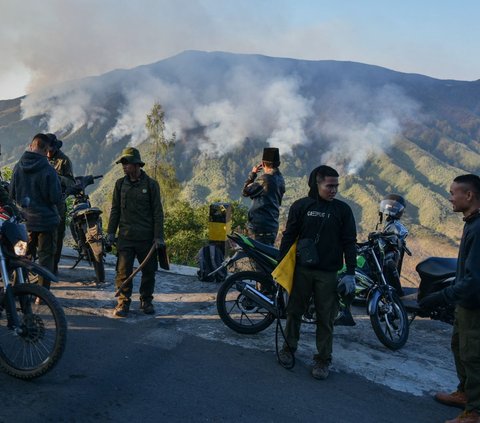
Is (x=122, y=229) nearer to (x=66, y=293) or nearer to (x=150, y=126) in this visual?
(x=66, y=293)

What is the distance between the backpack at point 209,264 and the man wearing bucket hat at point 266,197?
77cm

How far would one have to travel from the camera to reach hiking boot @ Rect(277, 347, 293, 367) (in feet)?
13.2

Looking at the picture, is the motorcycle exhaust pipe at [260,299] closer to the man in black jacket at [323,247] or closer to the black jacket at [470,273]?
the man in black jacket at [323,247]

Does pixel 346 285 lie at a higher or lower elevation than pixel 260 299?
higher

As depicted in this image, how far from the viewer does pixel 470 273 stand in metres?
3.13

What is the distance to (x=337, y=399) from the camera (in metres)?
3.54

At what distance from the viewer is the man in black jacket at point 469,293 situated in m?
3.14

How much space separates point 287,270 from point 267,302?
740 mm

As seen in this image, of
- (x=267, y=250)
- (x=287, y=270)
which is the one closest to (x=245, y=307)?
(x=267, y=250)

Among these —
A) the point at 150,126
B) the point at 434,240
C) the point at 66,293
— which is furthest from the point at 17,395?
the point at 434,240

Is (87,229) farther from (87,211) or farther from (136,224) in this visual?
(136,224)

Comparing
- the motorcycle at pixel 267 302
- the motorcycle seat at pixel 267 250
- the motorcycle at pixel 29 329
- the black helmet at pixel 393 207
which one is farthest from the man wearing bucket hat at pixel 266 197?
the motorcycle at pixel 29 329

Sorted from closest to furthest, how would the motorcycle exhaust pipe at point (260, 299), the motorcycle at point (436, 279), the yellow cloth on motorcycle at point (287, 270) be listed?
the yellow cloth on motorcycle at point (287, 270) < the motorcycle exhaust pipe at point (260, 299) < the motorcycle at point (436, 279)

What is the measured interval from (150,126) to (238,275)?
158 feet
